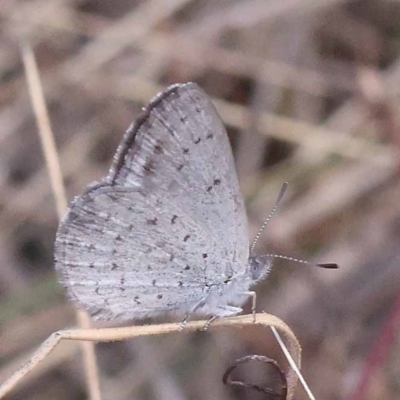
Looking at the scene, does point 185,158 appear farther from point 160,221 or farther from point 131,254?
point 131,254

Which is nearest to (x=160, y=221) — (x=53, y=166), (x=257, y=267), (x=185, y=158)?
(x=185, y=158)

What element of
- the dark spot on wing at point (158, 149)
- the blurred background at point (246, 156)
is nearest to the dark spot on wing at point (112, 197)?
Result: the dark spot on wing at point (158, 149)

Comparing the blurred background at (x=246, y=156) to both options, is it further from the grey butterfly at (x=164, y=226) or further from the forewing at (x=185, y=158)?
the forewing at (x=185, y=158)

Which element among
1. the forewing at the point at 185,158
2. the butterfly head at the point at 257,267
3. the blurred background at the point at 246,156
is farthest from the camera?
the blurred background at the point at 246,156

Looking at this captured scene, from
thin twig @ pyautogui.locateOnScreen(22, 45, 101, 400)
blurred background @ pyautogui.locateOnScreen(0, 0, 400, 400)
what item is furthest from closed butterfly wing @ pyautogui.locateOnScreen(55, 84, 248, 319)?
blurred background @ pyautogui.locateOnScreen(0, 0, 400, 400)

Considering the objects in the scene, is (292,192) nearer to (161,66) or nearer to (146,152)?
(161,66)

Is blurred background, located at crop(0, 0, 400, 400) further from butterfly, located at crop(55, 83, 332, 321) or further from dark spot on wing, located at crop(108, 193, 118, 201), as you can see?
dark spot on wing, located at crop(108, 193, 118, 201)

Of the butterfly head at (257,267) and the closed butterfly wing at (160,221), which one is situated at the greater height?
the closed butterfly wing at (160,221)
